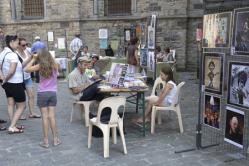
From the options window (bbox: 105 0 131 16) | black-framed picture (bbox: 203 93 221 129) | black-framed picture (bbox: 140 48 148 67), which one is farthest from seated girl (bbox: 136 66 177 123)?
window (bbox: 105 0 131 16)

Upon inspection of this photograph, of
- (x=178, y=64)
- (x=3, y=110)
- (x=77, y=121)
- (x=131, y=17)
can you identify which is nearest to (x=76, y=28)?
(x=131, y=17)

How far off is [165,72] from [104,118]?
1519 mm

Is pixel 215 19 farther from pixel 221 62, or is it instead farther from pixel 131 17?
pixel 131 17

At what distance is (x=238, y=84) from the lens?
14.7 feet

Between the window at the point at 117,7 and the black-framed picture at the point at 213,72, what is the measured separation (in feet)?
37.5

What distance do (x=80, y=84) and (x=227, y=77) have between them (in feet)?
9.86

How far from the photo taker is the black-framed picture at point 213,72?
4679 millimetres

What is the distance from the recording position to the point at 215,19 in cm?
470

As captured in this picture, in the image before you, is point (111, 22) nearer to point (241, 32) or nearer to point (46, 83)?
point (46, 83)

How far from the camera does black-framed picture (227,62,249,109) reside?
4.36 m

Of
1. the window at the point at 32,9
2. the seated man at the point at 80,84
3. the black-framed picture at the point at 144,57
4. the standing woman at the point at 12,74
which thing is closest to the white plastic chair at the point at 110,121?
the seated man at the point at 80,84

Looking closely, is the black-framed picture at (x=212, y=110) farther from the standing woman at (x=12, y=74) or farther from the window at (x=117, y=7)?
the window at (x=117, y=7)

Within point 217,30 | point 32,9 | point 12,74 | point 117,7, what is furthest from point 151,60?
point 32,9

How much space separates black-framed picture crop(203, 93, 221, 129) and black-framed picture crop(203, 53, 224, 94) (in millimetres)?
111
